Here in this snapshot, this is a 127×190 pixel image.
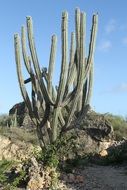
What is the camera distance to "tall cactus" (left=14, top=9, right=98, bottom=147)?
10312 millimetres

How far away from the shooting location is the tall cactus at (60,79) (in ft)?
33.8

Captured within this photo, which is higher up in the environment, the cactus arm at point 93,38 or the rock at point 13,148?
the cactus arm at point 93,38

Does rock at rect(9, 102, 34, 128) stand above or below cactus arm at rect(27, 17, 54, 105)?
above

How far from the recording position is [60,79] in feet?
33.6

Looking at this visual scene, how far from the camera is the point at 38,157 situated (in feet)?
31.1

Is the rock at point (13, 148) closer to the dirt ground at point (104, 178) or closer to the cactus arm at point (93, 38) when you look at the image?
the dirt ground at point (104, 178)

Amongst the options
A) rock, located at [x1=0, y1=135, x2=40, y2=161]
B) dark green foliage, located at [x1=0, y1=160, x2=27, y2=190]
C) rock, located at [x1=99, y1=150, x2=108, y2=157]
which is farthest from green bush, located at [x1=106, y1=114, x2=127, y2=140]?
dark green foliage, located at [x1=0, y1=160, x2=27, y2=190]

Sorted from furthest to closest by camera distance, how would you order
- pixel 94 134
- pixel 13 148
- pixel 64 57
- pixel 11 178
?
1. pixel 94 134
2. pixel 13 148
3. pixel 64 57
4. pixel 11 178

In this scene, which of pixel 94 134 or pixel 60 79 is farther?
pixel 94 134

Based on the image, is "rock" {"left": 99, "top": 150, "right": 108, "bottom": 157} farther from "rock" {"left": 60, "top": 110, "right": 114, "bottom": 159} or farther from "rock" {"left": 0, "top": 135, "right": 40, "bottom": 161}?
"rock" {"left": 0, "top": 135, "right": 40, "bottom": 161}

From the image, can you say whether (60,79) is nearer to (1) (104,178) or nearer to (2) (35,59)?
(2) (35,59)

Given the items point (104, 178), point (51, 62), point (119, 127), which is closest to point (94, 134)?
point (119, 127)

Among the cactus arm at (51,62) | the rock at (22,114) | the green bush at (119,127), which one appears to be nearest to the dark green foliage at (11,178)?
the cactus arm at (51,62)

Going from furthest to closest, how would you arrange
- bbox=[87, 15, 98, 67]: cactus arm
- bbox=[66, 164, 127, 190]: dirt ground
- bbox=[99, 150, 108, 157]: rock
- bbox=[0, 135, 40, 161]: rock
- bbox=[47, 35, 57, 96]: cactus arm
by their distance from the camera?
bbox=[0, 135, 40, 161]: rock, bbox=[99, 150, 108, 157]: rock, bbox=[87, 15, 98, 67]: cactus arm, bbox=[47, 35, 57, 96]: cactus arm, bbox=[66, 164, 127, 190]: dirt ground
